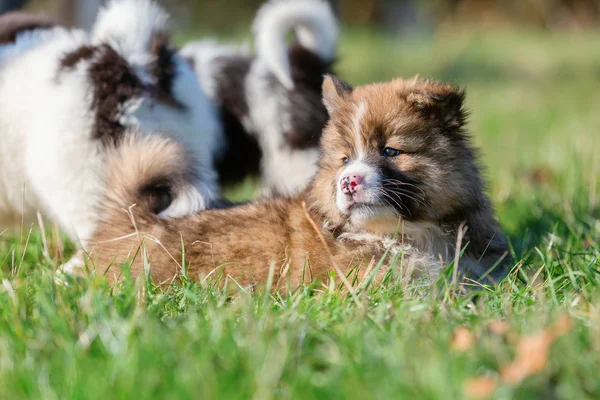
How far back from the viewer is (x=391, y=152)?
279cm

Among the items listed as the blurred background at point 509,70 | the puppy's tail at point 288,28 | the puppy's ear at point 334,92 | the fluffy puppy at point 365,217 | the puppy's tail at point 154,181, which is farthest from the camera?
the blurred background at point 509,70

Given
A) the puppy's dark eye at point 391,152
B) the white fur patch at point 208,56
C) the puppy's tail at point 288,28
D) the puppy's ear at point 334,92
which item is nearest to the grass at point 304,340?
the puppy's dark eye at point 391,152

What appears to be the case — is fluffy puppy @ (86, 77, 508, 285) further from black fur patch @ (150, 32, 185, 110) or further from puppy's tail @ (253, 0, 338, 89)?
puppy's tail @ (253, 0, 338, 89)

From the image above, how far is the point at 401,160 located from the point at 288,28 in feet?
7.21

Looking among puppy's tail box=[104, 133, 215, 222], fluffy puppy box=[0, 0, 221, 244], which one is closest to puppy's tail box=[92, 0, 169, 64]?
fluffy puppy box=[0, 0, 221, 244]

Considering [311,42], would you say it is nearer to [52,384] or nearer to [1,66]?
[1,66]

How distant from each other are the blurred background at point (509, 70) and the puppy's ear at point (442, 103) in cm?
33

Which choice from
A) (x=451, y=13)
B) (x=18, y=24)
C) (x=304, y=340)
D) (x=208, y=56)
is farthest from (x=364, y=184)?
(x=451, y=13)

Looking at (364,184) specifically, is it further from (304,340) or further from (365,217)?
(304,340)

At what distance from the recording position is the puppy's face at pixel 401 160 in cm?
271

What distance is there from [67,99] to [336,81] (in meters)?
1.51

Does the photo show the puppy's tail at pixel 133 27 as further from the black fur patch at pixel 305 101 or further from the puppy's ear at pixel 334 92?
the puppy's ear at pixel 334 92

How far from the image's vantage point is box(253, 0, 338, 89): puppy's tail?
4.50m

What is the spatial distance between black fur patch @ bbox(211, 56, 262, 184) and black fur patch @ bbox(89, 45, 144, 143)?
34.4 inches
